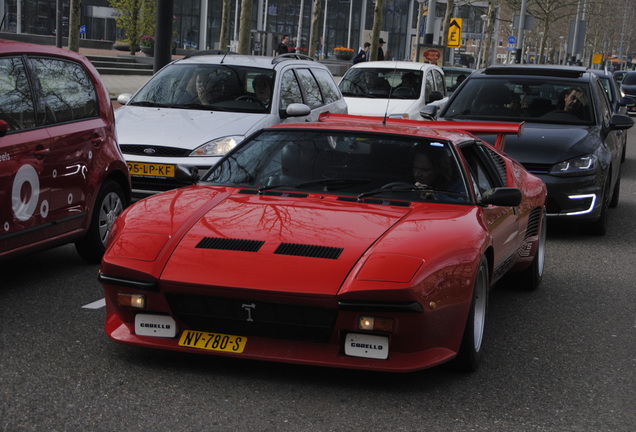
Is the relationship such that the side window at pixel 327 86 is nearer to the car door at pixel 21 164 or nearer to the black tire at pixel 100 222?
the black tire at pixel 100 222

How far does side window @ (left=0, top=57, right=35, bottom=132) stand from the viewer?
7246 millimetres

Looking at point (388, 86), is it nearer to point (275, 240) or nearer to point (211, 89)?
point (211, 89)

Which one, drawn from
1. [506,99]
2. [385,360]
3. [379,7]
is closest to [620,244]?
[506,99]

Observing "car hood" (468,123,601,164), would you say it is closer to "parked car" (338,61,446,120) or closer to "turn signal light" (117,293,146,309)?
"turn signal light" (117,293,146,309)

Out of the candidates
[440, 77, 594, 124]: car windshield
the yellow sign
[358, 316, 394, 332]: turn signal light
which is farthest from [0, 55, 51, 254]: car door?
the yellow sign

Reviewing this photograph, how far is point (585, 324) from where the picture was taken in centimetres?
714

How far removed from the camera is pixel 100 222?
845cm

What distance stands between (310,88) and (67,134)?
6.59m

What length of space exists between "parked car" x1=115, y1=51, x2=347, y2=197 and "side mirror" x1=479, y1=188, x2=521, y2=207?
5.25 metres

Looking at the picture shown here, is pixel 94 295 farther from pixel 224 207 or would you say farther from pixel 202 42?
pixel 202 42

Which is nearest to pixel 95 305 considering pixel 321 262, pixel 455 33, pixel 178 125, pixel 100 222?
pixel 100 222

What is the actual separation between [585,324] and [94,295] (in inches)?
128

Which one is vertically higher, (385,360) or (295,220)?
(295,220)

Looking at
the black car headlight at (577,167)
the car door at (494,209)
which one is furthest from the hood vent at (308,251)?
the black car headlight at (577,167)
